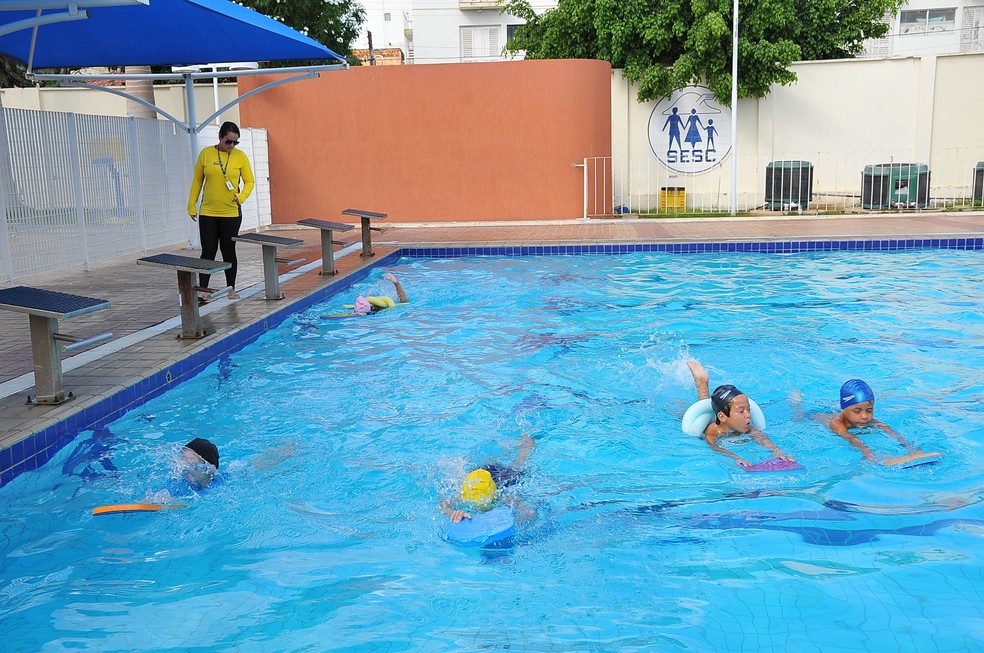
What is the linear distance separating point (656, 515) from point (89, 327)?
5.48 m

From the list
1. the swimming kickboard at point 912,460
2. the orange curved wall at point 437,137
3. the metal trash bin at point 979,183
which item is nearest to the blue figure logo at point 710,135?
the orange curved wall at point 437,137

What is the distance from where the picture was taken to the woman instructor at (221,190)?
27.5 ft

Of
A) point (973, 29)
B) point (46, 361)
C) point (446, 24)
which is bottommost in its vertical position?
point (46, 361)

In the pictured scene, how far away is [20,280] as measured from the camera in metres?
9.96

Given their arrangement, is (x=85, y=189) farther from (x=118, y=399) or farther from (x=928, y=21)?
(x=928, y=21)

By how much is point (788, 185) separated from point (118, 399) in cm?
1588

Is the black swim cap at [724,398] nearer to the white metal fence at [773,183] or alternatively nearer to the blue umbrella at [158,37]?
the blue umbrella at [158,37]

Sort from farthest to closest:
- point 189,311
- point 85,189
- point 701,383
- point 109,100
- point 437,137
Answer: point 109,100
point 437,137
point 85,189
point 189,311
point 701,383

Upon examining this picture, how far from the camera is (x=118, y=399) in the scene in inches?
220

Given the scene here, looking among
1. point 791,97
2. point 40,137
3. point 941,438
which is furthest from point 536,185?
point 941,438

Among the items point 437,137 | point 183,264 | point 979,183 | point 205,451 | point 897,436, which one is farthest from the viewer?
point 979,183

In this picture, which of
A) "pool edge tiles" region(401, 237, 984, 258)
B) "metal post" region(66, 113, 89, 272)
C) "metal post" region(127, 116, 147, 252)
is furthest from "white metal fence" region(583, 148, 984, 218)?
"metal post" region(66, 113, 89, 272)

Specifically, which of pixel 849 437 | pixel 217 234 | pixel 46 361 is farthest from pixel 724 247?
pixel 46 361

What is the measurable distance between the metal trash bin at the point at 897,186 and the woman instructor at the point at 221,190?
13.3 meters
